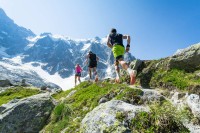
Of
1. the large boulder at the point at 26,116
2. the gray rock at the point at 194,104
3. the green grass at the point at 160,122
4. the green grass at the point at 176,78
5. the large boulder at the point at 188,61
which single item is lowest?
the large boulder at the point at 26,116

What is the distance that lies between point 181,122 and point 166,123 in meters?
0.58

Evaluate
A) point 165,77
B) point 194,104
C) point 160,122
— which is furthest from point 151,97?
point 165,77

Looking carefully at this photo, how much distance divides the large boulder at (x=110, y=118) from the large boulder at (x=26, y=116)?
4863 mm

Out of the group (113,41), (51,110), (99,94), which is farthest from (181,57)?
(51,110)

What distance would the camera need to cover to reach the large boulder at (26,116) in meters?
14.4

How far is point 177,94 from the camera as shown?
12422 millimetres

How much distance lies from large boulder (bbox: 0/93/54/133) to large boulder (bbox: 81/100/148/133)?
191 inches

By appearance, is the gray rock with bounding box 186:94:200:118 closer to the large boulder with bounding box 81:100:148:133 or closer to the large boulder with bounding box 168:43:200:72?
the large boulder with bounding box 81:100:148:133

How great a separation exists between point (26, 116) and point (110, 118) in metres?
6.65

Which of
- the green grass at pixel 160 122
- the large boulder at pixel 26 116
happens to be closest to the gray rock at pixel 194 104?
the green grass at pixel 160 122

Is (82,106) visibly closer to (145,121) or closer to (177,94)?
(177,94)

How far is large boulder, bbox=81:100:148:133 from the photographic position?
931 centimetres

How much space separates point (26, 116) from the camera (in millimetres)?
14820

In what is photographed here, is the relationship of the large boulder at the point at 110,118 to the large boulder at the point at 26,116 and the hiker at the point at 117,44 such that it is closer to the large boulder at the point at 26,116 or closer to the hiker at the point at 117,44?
the large boulder at the point at 26,116
